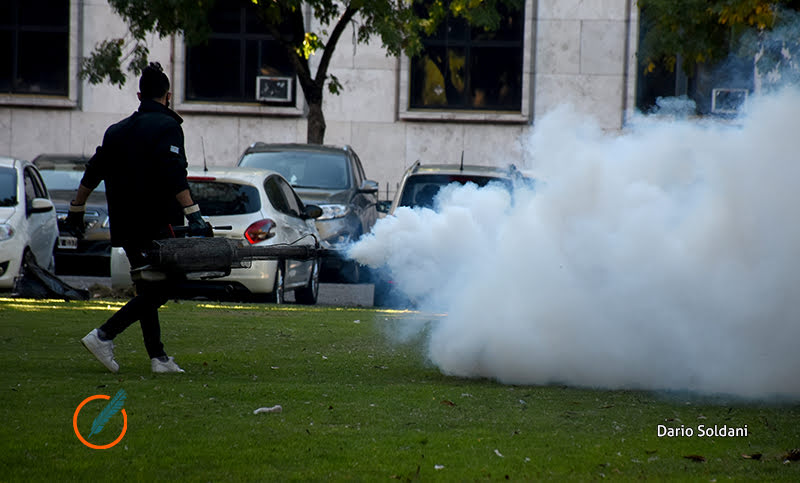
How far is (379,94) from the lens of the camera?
87.1 feet

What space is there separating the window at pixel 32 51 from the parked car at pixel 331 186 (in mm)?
9808

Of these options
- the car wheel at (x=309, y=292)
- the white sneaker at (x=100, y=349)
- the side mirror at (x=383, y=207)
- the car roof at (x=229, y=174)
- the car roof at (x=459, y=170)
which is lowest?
the car wheel at (x=309, y=292)

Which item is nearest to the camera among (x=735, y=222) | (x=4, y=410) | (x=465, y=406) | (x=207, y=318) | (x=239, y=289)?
(x=4, y=410)

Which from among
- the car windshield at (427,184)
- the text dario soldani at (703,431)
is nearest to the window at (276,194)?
the car windshield at (427,184)

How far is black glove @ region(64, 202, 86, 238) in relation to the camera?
8.33m

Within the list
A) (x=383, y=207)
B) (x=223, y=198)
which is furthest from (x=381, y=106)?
(x=383, y=207)

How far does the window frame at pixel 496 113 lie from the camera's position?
86.4 ft

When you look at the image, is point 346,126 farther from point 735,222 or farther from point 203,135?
point 735,222

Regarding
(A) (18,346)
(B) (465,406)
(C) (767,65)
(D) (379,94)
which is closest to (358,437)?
(B) (465,406)

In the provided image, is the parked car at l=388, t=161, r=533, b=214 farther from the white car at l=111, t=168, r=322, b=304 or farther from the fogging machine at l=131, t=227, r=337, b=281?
the fogging machine at l=131, t=227, r=337, b=281

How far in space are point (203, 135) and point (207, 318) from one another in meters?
14.9

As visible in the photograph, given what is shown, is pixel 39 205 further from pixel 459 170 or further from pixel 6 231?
pixel 459 170

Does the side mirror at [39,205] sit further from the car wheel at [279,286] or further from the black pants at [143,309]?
the black pants at [143,309]

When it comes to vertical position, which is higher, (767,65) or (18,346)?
(767,65)
